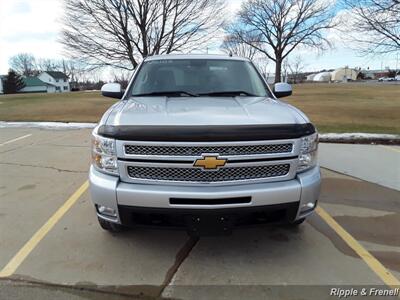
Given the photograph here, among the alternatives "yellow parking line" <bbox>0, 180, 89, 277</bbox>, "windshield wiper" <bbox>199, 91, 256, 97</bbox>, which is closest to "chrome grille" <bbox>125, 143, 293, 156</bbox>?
"windshield wiper" <bbox>199, 91, 256, 97</bbox>

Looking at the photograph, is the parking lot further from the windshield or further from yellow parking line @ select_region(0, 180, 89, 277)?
the windshield

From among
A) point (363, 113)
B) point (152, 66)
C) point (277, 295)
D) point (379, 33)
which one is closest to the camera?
point (277, 295)

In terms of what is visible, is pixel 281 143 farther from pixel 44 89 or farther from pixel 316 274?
pixel 44 89

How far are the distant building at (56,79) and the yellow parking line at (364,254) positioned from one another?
369 feet

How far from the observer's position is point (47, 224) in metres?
4.17

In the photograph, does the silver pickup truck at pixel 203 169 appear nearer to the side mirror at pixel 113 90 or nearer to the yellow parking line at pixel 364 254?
the yellow parking line at pixel 364 254

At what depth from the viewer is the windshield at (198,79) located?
14.4 ft

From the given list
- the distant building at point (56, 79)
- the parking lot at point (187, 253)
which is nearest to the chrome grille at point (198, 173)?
the parking lot at point (187, 253)

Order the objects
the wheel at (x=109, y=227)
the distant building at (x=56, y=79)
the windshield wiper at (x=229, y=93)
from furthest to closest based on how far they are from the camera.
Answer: the distant building at (x=56, y=79) < the windshield wiper at (x=229, y=93) < the wheel at (x=109, y=227)

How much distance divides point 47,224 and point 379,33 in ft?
40.4

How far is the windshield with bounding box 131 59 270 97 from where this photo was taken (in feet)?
14.4

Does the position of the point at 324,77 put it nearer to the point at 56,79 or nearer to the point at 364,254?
the point at 56,79

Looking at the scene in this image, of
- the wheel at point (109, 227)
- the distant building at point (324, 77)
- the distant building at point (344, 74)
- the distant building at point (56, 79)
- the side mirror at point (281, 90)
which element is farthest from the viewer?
the distant building at point (344, 74)

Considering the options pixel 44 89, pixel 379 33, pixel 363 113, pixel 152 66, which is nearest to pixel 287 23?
pixel 363 113
